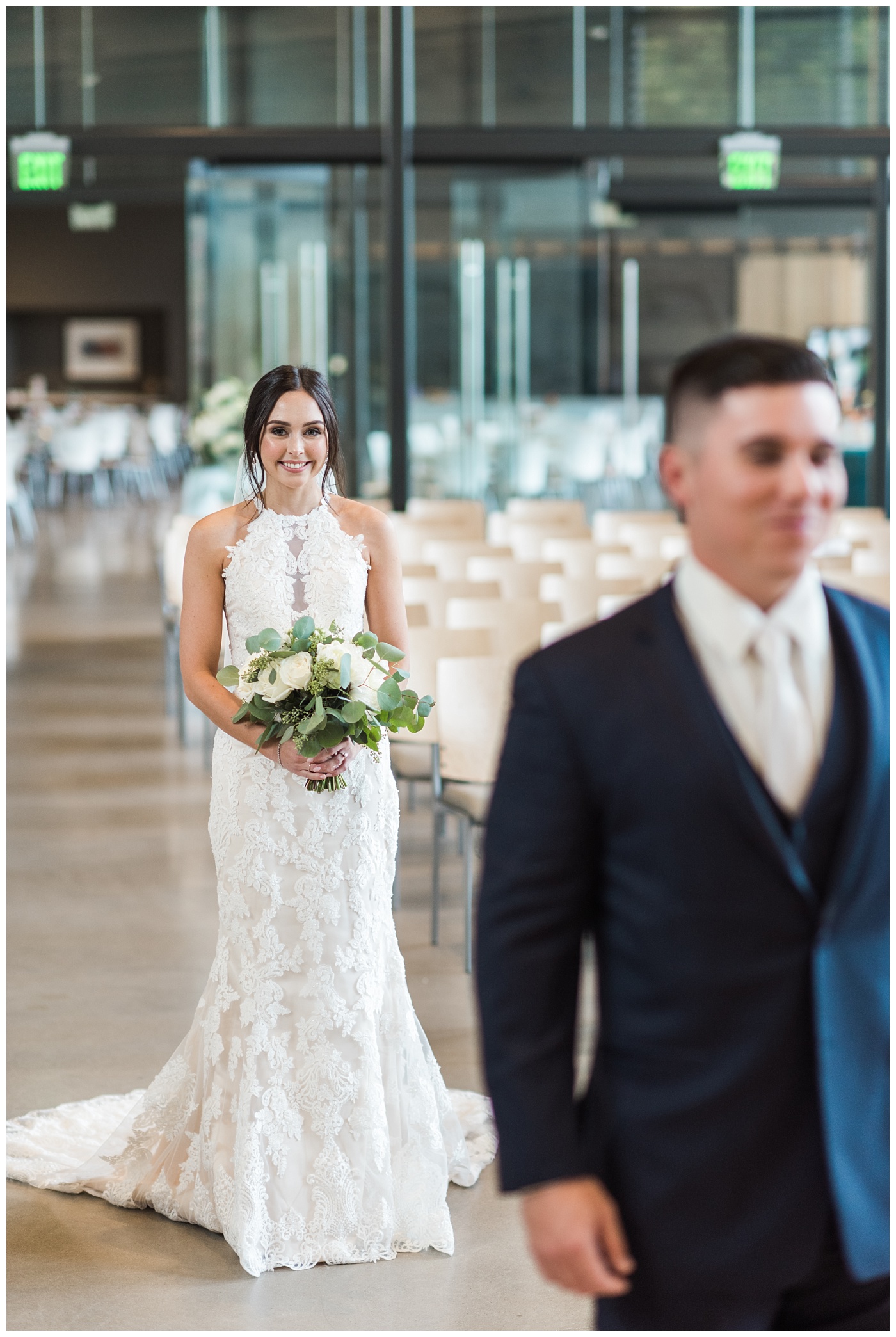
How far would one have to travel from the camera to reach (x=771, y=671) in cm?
165

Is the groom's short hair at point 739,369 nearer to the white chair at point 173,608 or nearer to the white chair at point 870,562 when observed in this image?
the white chair at point 870,562

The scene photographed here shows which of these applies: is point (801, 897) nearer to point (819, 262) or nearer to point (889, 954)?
point (889, 954)

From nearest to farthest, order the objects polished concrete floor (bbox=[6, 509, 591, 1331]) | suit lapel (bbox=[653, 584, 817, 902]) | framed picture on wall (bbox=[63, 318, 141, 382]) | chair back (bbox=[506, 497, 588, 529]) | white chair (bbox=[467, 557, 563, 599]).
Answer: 1. suit lapel (bbox=[653, 584, 817, 902])
2. polished concrete floor (bbox=[6, 509, 591, 1331])
3. white chair (bbox=[467, 557, 563, 599])
4. chair back (bbox=[506, 497, 588, 529])
5. framed picture on wall (bbox=[63, 318, 141, 382])

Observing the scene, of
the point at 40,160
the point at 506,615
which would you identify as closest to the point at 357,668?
the point at 506,615

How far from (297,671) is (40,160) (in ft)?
30.7

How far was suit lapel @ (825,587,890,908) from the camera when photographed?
5.26 ft

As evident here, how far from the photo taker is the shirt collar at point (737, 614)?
165cm

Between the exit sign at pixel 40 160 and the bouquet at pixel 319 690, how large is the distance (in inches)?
358

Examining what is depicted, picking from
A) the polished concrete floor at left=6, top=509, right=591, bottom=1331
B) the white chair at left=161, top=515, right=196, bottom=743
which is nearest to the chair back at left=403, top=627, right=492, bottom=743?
the polished concrete floor at left=6, top=509, right=591, bottom=1331

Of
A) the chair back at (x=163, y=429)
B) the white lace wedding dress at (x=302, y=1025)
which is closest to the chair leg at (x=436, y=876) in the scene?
the white lace wedding dress at (x=302, y=1025)

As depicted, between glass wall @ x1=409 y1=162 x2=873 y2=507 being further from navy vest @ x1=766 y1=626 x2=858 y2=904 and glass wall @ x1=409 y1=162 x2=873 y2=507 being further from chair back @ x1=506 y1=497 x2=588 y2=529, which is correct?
navy vest @ x1=766 y1=626 x2=858 y2=904

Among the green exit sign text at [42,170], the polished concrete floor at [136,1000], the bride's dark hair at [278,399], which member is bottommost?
the polished concrete floor at [136,1000]

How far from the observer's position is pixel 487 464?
13.7 meters

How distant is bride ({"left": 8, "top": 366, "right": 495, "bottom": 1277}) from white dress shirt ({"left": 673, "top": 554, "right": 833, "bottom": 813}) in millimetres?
1807
